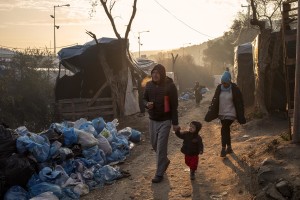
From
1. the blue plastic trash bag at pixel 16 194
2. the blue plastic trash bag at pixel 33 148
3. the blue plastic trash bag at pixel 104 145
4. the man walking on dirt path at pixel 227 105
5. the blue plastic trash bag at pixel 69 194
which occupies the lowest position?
the blue plastic trash bag at pixel 69 194

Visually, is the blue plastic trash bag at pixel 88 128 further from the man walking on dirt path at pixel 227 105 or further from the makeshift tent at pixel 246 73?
the makeshift tent at pixel 246 73

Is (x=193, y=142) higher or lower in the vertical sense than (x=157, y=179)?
higher

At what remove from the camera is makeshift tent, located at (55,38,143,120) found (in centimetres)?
1479

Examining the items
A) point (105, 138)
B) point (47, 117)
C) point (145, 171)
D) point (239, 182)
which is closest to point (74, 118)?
point (47, 117)

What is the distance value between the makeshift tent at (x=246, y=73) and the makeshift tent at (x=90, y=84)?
5.18 m

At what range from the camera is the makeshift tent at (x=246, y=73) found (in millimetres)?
13594

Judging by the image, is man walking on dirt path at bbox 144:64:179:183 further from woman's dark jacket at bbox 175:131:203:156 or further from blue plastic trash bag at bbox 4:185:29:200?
blue plastic trash bag at bbox 4:185:29:200

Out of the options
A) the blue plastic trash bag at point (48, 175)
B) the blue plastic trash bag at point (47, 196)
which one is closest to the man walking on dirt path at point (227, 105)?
the blue plastic trash bag at point (48, 175)

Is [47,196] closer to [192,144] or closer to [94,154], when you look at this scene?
[94,154]

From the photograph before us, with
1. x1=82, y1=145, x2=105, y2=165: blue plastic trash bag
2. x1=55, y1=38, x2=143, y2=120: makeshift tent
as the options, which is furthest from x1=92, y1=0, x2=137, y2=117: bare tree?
x1=82, y1=145, x2=105, y2=165: blue plastic trash bag

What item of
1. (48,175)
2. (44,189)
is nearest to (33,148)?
(48,175)

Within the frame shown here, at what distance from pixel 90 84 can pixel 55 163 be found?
1005 centimetres

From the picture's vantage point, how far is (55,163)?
6461 mm

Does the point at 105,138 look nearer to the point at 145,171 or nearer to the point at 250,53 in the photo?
the point at 145,171
